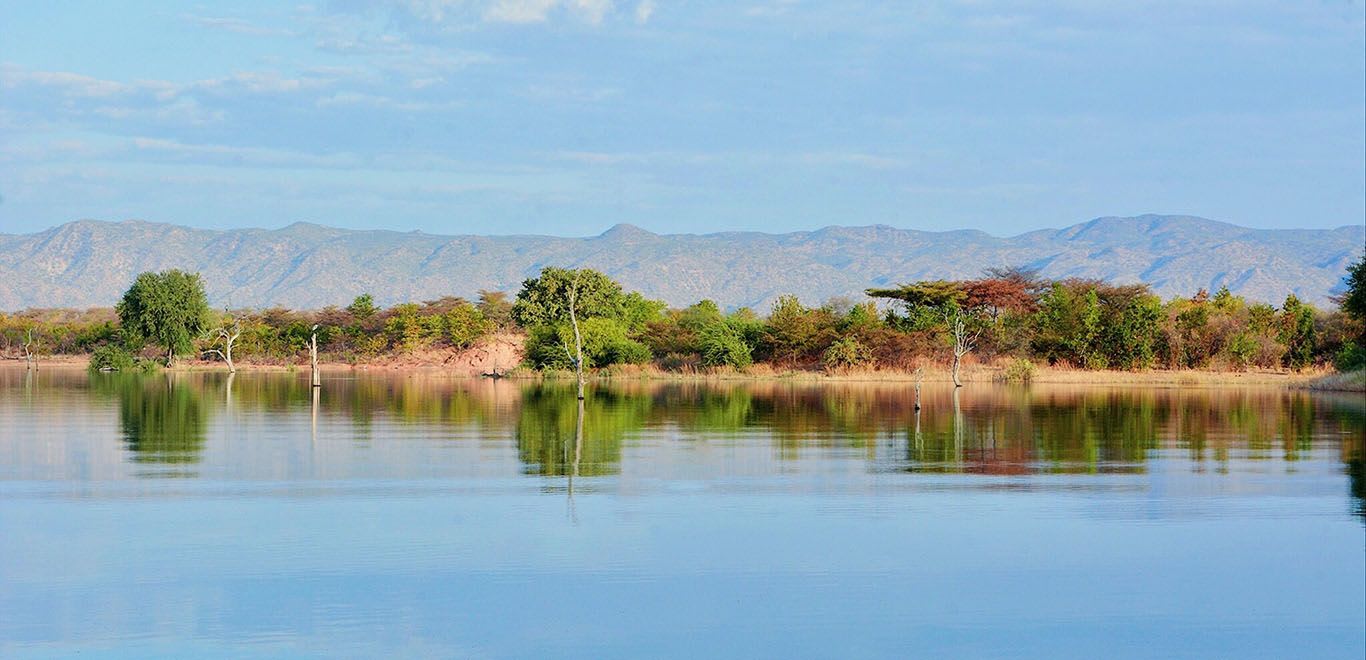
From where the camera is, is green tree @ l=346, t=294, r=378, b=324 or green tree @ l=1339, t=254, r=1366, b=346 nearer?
green tree @ l=1339, t=254, r=1366, b=346

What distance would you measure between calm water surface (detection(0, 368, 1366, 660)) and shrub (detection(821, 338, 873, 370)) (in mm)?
24660

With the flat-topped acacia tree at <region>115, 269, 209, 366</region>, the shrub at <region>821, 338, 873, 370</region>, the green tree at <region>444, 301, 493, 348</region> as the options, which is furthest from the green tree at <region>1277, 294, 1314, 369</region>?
the flat-topped acacia tree at <region>115, 269, 209, 366</region>

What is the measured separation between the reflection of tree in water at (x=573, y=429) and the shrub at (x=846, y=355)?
12241mm

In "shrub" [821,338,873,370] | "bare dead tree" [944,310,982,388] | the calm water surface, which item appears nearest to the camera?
the calm water surface

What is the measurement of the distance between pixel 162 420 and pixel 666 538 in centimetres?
1870

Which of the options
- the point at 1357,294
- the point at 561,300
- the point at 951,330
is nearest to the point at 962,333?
the point at 951,330

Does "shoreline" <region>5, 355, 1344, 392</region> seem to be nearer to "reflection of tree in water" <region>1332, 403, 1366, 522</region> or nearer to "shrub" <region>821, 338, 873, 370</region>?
"shrub" <region>821, 338, 873, 370</region>

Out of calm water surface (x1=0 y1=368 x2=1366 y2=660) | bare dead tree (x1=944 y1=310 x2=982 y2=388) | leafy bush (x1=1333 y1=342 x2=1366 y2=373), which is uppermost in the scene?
bare dead tree (x1=944 y1=310 x2=982 y2=388)

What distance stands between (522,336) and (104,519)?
50.6 metres

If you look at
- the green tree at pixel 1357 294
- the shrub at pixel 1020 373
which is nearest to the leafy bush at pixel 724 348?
the shrub at pixel 1020 373

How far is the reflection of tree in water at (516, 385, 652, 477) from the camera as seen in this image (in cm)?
2067

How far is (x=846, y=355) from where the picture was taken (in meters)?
52.9

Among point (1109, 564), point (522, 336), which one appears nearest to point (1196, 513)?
point (1109, 564)

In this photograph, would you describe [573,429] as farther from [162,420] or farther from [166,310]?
[166,310]
